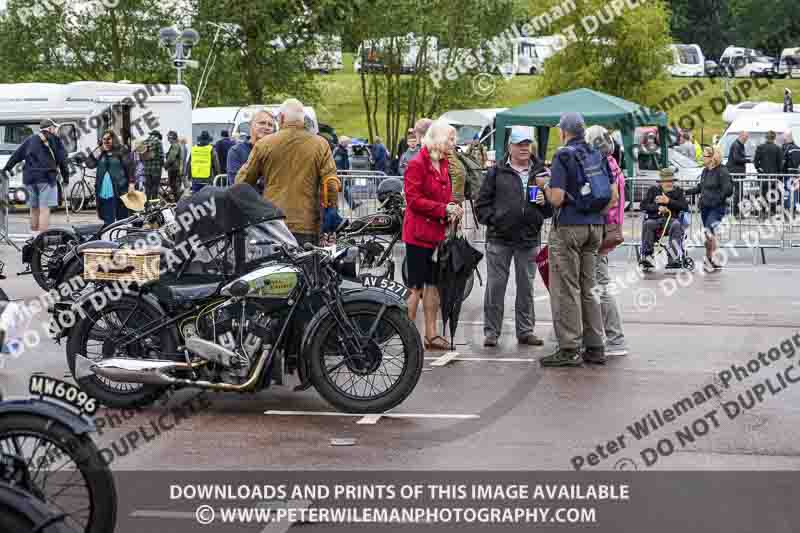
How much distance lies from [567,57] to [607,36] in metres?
1.62

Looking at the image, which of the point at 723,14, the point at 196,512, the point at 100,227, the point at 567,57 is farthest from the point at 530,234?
the point at 723,14

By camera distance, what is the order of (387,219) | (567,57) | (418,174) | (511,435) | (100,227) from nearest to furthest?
(511,435) → (418,174) → (100,227) → (387,219) → (567,57)

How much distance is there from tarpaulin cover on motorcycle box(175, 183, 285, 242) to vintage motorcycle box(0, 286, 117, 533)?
11.5 ft

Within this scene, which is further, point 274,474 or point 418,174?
point 418,174

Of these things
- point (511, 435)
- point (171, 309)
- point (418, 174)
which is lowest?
point (511, 435)

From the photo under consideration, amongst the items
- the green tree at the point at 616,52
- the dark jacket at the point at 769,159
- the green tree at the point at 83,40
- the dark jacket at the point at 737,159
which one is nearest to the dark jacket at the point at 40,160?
the dark jacket at the point at 769,159

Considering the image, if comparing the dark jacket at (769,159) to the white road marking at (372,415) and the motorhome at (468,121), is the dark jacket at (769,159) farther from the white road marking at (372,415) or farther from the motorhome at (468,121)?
the white road marking at (372,415)

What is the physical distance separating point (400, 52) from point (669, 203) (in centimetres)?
2493

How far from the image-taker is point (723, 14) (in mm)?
78375

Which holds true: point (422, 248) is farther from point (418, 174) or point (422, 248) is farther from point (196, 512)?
point (196, 512)

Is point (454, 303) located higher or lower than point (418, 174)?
lower

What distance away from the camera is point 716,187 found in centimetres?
1966

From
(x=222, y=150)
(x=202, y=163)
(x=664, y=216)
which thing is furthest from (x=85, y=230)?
(x=202, y=163)

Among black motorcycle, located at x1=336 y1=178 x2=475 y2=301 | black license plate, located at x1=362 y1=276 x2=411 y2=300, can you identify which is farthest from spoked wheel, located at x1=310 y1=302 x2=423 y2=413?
black motorcycle, located at x1=336 y1=178 x2=475 y2=301
